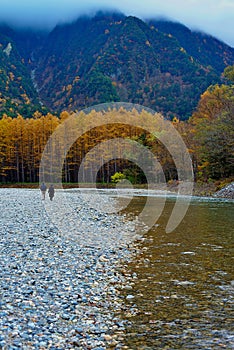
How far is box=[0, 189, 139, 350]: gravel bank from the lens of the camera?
5477mm

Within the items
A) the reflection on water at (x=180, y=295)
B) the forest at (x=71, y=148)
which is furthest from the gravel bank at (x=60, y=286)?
the forest at (x=71, y=148)

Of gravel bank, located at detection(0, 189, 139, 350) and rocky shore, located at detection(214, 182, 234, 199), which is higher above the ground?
rocky shore, located at detection(214, 182, 234, 199)

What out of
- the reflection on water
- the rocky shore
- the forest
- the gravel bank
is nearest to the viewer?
the gravel bank

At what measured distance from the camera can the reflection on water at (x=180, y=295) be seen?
5629 millimetres

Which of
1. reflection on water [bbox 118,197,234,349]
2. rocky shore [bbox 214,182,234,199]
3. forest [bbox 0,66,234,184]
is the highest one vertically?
forest [bbox 0,66,234,184]

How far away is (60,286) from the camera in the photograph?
7.68 meters

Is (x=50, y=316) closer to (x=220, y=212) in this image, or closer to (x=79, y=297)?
(x=79, y=297)

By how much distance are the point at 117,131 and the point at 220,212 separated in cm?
4638

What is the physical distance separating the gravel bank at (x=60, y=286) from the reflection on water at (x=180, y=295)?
1.30ft

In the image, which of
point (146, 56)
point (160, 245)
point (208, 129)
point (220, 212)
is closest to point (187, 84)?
point (146, 56)

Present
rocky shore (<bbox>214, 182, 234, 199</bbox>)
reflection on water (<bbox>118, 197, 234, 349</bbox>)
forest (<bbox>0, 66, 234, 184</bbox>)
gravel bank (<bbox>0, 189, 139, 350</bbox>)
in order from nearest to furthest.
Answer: gravel bank (<bbox>0, 189, 139, 350</bbox>), reflection on water (<bbox>118, 197, 234, 349</bbox>), rocky shore (<bbox>214, 182, 234, 199</bbox>), forest (<bbox>0, 66, 234, 184</bbox>)

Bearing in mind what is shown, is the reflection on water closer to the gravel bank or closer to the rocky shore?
the gravel bank

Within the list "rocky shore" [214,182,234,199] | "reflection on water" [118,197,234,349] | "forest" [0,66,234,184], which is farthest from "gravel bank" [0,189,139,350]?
"forest" [0,66,234,184]

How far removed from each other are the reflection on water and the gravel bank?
1.30 ft
